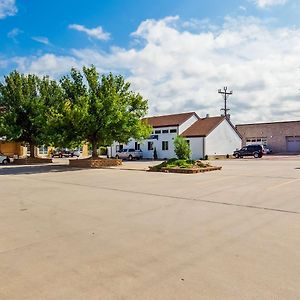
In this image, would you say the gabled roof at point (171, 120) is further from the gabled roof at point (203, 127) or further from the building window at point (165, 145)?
the building window at point (165, 145)

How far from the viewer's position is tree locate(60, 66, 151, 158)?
25.9 m

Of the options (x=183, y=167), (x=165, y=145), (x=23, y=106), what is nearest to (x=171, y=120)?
(x=165, y=145)

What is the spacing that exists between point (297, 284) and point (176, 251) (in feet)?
6.23

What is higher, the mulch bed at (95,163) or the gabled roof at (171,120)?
the gabled roof at (171,120)

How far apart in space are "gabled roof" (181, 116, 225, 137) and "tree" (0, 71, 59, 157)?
57.2 feet

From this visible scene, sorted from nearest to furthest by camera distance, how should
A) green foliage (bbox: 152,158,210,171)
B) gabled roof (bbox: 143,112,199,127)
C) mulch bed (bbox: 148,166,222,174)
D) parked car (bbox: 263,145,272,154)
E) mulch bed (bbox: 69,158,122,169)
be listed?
mulch bed (bbox: 148,166,222,174) < green foliage (bbox: 152,158,210,171) < mulch bed (bbox: 69,158,122,169) < gabled roof (bbox: 143,112,199,127) < parked car (bbox: 263,145,272,154)

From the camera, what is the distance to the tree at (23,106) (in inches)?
1307

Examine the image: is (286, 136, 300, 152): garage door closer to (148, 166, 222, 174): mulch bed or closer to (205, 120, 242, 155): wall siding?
(205, 120, 242, 155): wall siding

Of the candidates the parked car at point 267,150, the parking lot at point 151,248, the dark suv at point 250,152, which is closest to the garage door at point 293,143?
the parked car at point 267,150

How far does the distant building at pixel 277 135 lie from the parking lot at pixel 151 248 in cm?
5220

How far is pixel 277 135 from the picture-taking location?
197 ft

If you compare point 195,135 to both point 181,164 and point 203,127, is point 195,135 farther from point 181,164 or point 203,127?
point 181,164

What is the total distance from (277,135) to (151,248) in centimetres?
5884

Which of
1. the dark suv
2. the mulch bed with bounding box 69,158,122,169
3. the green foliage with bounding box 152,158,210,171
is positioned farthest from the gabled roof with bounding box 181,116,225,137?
the green foliage with bounding box 152,158,210,171
